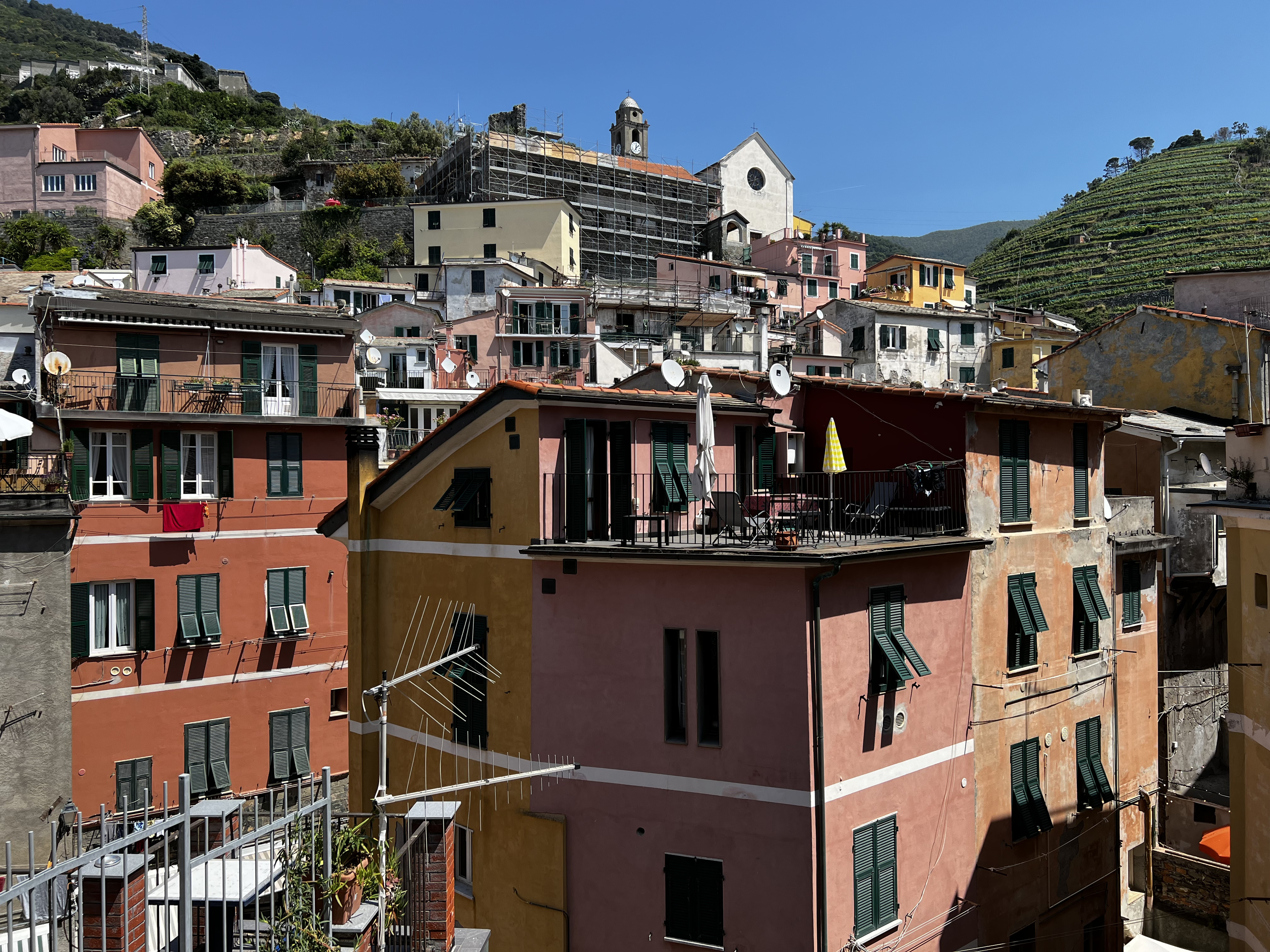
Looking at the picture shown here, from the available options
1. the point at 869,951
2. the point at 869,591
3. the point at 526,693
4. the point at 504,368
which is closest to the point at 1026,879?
the point at 869,951

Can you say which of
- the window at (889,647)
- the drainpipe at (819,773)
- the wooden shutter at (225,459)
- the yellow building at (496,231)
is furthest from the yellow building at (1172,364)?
the yellow building at (496,231)

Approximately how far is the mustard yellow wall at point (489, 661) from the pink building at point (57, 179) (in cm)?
6787

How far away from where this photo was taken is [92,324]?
1054 inches

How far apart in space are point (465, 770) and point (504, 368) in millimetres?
37234

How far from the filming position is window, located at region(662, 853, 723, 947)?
14.5 m

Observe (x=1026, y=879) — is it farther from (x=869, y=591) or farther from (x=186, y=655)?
(x=186, y=655)

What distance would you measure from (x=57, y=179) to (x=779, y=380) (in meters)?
75.3

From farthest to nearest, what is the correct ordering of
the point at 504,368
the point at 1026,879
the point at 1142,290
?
the point at 1142,290 → the point at 504,368 → the point at 1026,879

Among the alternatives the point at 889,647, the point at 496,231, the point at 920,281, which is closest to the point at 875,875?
the point at 889,647

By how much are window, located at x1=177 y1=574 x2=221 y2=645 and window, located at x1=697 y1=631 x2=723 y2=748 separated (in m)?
17.6

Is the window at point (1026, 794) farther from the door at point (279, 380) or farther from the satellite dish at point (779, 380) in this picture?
the door at point (279, 380)

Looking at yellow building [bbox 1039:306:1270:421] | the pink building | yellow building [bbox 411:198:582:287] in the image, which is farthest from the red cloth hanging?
the pink building

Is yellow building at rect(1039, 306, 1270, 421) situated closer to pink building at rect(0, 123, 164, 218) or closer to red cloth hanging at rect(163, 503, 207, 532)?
red cloth hanging at rect(163, 503, 207, 532)

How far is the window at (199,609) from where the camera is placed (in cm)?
2703
